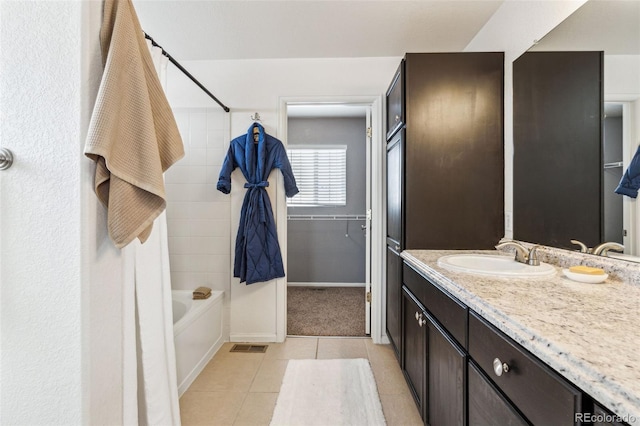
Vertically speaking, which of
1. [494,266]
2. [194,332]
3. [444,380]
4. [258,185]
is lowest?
[194,332]

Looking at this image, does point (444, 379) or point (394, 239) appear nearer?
point (444, 379)

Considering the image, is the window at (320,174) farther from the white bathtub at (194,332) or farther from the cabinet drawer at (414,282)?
the cabinet drawer at (414,282)

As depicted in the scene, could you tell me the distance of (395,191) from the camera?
6.03 feet

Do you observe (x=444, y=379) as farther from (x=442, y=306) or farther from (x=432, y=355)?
(x=442, y=306)

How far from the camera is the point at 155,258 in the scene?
44.7 inches

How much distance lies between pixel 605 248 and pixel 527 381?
813 mm

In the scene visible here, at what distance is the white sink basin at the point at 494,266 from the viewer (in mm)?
1024

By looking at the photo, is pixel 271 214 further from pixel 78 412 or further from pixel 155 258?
pixel 78 412

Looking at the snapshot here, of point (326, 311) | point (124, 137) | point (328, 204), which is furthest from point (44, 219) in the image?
point (328, 204)

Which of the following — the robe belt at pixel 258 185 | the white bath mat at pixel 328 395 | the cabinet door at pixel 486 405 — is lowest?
the white bath mat at pixel 328 395

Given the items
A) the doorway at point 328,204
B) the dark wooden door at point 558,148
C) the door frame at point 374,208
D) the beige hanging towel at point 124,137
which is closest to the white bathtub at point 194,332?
the door frame at point 374,208

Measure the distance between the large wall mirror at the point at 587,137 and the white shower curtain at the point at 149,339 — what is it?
1.80 m

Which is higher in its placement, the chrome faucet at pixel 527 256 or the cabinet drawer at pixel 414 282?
the chrome faucet at pixel 527 256

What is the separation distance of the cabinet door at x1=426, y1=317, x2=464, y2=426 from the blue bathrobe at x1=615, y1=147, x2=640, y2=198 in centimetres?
82
